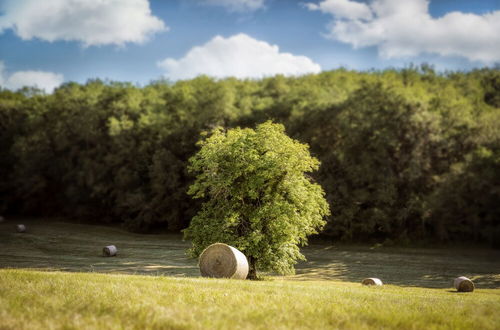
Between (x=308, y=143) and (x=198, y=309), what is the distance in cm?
4219

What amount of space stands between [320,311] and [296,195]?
45.2 ft

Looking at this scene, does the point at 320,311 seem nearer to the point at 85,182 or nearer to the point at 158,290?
the point at 158,290

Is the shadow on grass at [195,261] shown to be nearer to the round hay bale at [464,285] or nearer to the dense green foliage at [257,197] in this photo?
the round hay bale at [464,285]

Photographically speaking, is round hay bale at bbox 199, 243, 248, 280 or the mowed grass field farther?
round hay bale at bbox 199, 243, 248, 280

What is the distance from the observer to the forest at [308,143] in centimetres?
4450

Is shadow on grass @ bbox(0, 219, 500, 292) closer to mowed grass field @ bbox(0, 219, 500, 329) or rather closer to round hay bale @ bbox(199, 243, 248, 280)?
round hay bale @ bbox(199, 243, 248, 280)

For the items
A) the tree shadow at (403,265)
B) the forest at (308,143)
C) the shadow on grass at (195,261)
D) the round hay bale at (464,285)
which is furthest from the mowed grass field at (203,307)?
the forest at (308,143)

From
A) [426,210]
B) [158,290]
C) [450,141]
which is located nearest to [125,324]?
[158,290]

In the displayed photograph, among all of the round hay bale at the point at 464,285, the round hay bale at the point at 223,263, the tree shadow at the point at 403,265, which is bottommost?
the tree shadow at the point at 403,265

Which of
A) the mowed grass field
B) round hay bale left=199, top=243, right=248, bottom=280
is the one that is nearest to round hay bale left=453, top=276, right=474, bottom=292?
the mowed grass field

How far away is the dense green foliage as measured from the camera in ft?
78.8

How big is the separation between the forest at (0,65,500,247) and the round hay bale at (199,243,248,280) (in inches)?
654

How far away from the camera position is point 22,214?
232 ft

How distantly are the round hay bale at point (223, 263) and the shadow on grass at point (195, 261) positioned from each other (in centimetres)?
621
